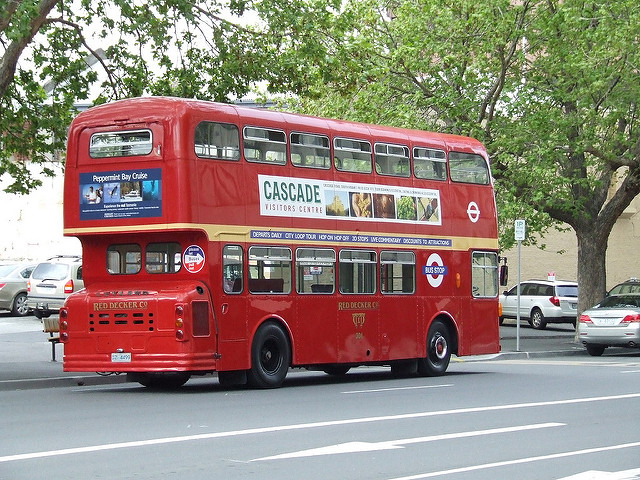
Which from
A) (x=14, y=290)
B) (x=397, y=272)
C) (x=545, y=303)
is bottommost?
(x=545, y=303)

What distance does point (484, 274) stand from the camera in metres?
23.9

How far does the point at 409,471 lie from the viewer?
978 cm

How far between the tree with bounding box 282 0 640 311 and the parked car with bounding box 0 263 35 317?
12093 millimetres

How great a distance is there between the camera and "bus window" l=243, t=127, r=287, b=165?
1847 centimetres

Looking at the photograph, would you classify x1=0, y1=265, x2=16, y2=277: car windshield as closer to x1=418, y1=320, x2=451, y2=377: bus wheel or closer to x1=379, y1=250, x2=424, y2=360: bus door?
x1=418, y1=320, x2=451, y2=377: bus wheel

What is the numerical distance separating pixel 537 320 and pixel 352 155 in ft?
81.5

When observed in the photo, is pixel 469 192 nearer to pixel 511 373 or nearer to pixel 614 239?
pixel 511 373

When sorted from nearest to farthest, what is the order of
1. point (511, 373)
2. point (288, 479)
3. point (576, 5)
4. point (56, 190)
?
1. point (288, 479)
2. point (511, 373)
3. point (576, 5)
4. point (56, 190)

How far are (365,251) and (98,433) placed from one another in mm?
9091

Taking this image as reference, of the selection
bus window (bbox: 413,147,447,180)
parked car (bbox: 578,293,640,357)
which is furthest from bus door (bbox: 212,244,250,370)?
parked car (bbox: 578,293,640,357)

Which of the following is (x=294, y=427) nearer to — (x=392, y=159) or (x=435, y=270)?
(x=392, y=159)

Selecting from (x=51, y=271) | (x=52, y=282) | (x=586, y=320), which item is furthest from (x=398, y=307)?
(x=51, y=271)

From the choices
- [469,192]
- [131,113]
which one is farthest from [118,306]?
[469,192]

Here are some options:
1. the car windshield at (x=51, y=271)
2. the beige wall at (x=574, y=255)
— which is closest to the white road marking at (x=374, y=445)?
the car windshield at (x=51, y=271)
